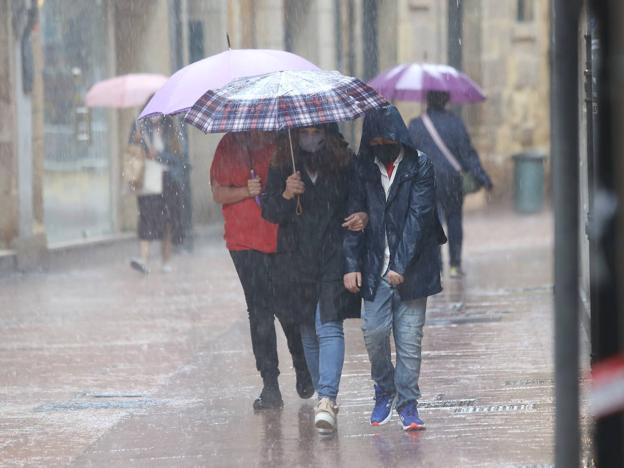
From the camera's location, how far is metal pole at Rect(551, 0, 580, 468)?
314cm

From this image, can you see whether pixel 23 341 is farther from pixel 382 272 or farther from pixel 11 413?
pixel 382 272

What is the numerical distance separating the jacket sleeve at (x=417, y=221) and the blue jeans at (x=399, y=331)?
160 mm

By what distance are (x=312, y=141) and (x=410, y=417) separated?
1.41m

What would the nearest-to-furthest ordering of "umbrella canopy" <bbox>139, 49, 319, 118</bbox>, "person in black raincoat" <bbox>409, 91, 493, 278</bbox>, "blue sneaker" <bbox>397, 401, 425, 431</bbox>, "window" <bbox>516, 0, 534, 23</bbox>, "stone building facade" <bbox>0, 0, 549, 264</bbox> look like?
"blue sneaker" <bbox>397, 401, 425, 431</bbox> → "umbrella canopy" <bbox>139, 49, 319, 118</bbox> → "person in black raincoat" <bbox>409, 91, 493, 278</bbox> → "stone building facade" <bbox>0, 0, 549, 264</bbox> → "window" <bbox>516, 0, 534, 23</bbox>

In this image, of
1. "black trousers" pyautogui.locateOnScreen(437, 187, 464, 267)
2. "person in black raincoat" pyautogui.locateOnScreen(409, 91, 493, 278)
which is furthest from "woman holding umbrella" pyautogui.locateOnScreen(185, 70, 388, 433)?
"black trousers" pyautogui.locateOnScreen(437, 187, 464, 267)

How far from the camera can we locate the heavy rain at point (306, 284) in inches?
131

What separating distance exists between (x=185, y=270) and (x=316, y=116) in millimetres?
9016

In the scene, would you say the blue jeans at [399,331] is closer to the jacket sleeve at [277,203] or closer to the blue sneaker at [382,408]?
the blue sneaker at [382,408]

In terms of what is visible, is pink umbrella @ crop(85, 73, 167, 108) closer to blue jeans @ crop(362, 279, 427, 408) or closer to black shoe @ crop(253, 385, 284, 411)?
black shoe @ crop(253, 385, 284, 411)

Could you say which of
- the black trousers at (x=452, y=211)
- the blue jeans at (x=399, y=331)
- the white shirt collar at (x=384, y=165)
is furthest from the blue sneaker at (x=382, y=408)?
the black trousers at (x=452, y=211)

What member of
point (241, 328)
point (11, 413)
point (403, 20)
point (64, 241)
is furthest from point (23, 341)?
point (403, 20)

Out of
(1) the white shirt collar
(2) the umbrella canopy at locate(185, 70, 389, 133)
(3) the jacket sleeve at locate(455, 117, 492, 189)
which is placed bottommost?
(3) the jacket sleeve at locate(455, 117, 492, 189)

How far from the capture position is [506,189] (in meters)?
27.6

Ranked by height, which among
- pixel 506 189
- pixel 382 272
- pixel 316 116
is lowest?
pixel 506 189
